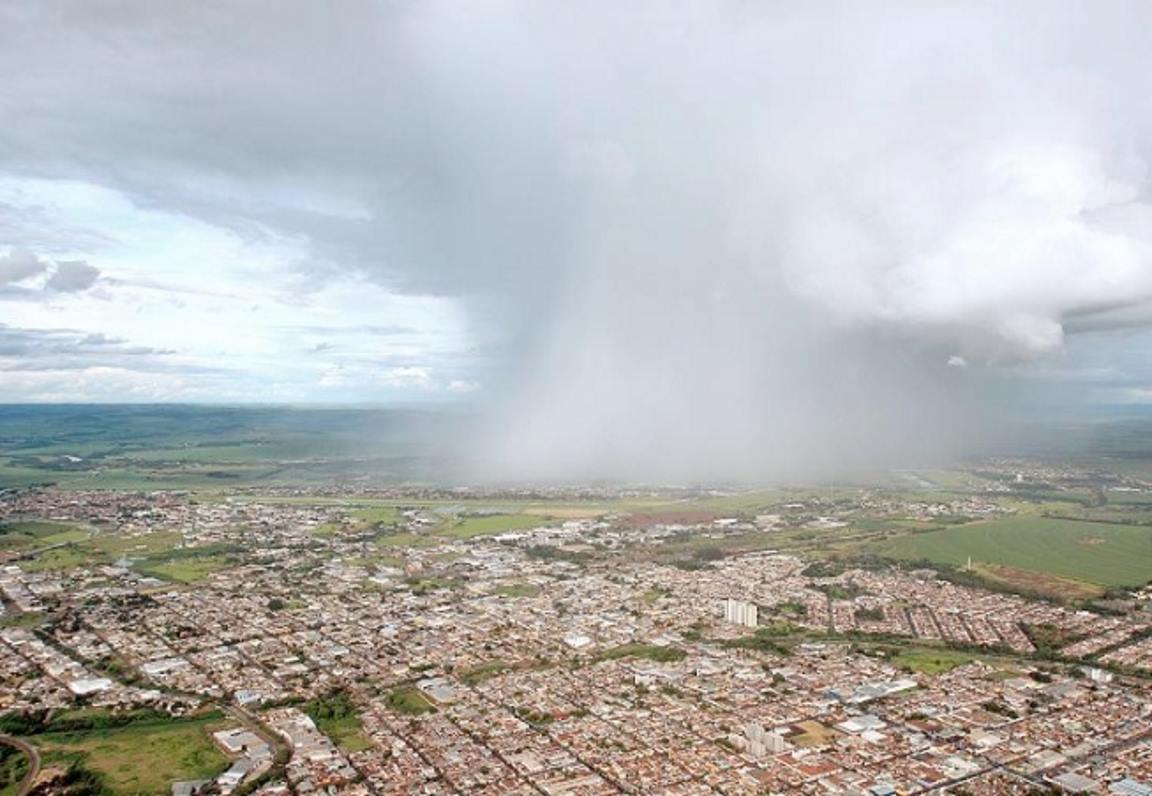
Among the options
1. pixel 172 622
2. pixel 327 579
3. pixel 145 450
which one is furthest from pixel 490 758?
pixel 145 450

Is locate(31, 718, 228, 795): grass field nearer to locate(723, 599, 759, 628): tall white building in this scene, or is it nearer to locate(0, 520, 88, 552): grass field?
locate(723, 599, 759, 628): tall white building

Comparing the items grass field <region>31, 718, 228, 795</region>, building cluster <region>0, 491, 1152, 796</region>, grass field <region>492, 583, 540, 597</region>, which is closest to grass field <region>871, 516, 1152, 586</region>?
building cluster <region>0, 491, 1152, 796</region>

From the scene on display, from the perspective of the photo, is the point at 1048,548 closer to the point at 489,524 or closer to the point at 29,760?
the point at 489,524

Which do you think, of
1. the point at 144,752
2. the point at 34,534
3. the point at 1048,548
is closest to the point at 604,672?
the point at 144,752

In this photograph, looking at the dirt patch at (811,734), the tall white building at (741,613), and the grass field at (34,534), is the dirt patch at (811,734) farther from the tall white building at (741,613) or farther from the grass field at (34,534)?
the grass field at (34,534)

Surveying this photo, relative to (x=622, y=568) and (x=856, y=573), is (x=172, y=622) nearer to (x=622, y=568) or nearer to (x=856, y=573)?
(x=622, y=568)

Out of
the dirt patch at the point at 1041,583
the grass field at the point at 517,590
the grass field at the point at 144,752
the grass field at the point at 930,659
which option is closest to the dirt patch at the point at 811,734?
the grass field at the point at 930,659
